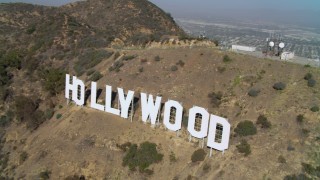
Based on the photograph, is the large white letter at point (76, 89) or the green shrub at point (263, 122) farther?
the large white letter at point (76, 89)

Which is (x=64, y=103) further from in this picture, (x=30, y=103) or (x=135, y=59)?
(x=135, y=59)

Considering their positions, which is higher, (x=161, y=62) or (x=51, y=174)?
(x=161, y=62)

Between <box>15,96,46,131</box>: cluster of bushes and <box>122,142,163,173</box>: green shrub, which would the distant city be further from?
<box>15,96,46,131</box>: cluster of bushes

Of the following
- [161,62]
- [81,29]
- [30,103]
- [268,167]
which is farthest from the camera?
[81,29]

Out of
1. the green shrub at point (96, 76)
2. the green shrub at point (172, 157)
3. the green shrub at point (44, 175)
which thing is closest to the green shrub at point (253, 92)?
the green shrub at point (172, 157)

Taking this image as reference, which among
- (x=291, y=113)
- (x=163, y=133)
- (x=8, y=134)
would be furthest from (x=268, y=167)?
(x=8, y=134)

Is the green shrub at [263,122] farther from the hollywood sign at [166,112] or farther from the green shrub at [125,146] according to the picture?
the green shrub at [125,146]

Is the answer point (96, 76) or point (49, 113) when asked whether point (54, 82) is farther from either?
point (96, 76)
